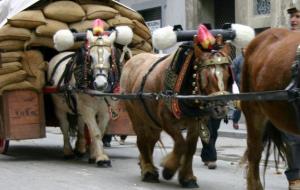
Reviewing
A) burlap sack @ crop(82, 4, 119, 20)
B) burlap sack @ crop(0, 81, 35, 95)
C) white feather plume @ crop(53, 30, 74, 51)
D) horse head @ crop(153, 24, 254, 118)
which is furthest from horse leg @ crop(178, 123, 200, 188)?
burlap sack @ crop(82, 4, 119, 20)

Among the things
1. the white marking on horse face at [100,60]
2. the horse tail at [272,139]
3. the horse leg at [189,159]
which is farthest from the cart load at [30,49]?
the horse tail at [272,139]

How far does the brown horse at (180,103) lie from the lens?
22.8ft

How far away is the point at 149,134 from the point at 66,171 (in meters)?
1.54

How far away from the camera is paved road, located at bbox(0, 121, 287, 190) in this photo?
8.02 m

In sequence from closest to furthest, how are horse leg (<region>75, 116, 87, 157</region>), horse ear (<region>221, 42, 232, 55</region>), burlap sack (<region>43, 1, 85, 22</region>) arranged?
horse ear (<region>221, 42, 232, 55</region>) < burlap sack (<region>43, 1, 85, 22</region>) < horse leg (<region>75, 116, 87, 157</region>)

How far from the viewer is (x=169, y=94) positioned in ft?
24.1

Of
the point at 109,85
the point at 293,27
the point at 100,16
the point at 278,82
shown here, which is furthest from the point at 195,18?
the point at 278,82

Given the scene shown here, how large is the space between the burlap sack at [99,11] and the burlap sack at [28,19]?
0.82 metres

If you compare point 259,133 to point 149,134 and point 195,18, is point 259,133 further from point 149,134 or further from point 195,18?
point 195,18

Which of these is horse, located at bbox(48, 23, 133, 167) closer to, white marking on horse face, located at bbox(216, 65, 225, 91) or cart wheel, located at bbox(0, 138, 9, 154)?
cart wheel, located at bbox(0, 138, 9, 154)

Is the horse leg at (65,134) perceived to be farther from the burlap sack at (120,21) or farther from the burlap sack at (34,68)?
the burlap sack at (120,21)

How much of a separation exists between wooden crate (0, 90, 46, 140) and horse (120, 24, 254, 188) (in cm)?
243

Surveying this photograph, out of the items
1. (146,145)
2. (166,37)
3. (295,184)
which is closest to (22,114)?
(146,145)

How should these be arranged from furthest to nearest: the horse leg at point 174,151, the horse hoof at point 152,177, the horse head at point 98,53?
the horse head at point 98,53, the horse hoof at point 152,177, the horse leg at point 174,151
